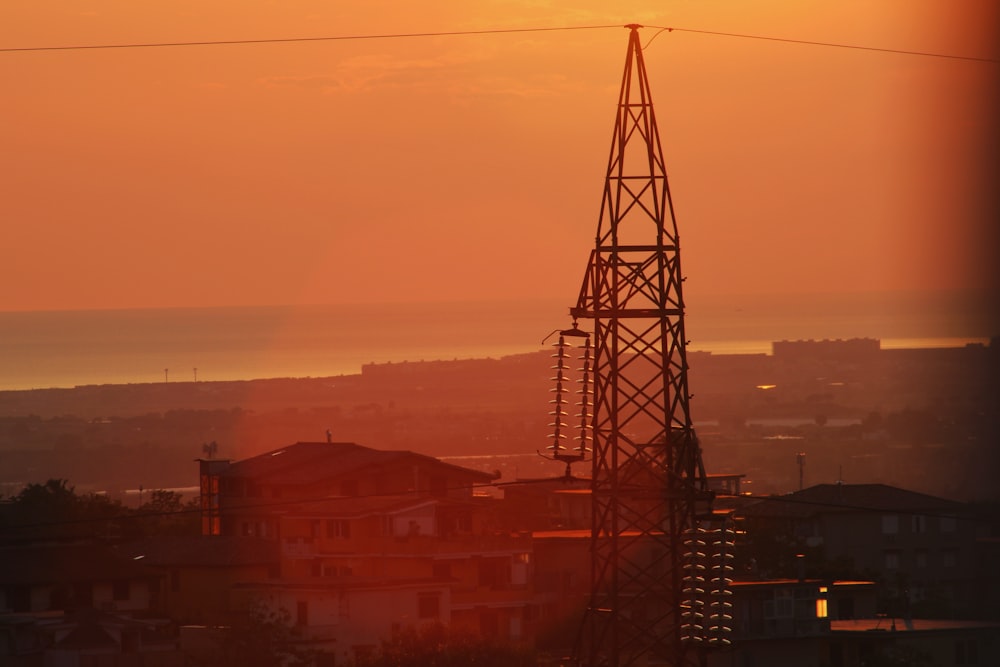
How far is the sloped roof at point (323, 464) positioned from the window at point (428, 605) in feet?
20.8

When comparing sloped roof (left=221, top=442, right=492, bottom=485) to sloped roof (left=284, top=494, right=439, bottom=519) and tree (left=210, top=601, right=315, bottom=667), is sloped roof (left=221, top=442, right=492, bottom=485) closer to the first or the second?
sloped roof (left=284, top=494, right=439, bottom=519)

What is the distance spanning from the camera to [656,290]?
58.9 feet

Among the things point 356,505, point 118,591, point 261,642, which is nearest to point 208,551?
point 118,591

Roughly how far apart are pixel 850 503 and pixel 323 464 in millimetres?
12809

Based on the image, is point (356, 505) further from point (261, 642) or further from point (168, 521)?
point (168, 521)

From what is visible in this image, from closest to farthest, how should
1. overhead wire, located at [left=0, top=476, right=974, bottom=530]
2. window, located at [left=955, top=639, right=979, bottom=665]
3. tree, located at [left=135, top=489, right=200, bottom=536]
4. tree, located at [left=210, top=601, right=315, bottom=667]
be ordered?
1. tree, located at [left=210, top=601, right=315, bottom=667]
2. window, located at [left=955, top=639, right=979, bottom=665]
3. overhead wire, located at [left=0, top=476, right=974, bottom=530]
4. tree, located at [left=135, top=489, right=200, bottom=536]

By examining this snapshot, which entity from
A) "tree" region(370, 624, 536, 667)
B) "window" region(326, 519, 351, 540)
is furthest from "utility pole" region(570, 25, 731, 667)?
"window" region(326, 519, 351, 540)

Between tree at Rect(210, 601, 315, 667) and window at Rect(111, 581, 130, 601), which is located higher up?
window at Rect(111, 581, 130, 601)

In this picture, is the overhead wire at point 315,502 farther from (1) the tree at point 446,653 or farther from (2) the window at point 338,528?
(1) the tree at point 446,653

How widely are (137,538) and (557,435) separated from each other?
24574 millimetres

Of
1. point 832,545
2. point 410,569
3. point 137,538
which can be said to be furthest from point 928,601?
point 137,538

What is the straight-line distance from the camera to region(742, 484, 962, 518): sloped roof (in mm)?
46156

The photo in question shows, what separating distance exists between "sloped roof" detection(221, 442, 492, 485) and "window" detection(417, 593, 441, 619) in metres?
6.33

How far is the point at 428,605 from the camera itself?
113 feet
